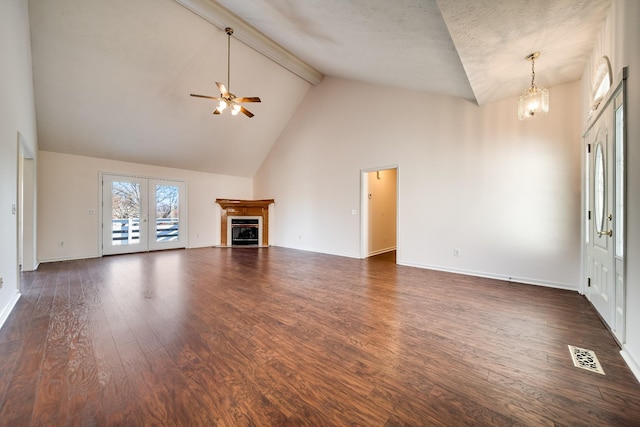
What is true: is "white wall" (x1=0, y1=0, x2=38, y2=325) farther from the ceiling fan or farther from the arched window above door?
the arched window above door

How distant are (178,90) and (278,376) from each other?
226 inches

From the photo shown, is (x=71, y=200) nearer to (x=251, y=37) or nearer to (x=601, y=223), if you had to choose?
(x=251, y=37)

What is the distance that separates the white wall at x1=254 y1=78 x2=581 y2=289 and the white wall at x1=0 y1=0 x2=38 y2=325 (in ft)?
16.7

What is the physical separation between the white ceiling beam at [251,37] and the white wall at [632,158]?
4692 mm

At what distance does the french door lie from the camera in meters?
6.20

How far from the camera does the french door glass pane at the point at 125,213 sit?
628 cm

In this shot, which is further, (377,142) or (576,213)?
(377,142)

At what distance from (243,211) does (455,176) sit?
6106mm

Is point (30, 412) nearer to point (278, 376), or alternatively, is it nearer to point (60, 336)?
point (60, 336)

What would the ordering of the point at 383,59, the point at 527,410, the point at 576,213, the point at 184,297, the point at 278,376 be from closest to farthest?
the point at 527,410
the point at 278,376
the point at 184,297
the point at 576,213
the point at 383,59

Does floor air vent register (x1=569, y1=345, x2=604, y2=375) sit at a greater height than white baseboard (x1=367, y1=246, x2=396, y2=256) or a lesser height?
lesser

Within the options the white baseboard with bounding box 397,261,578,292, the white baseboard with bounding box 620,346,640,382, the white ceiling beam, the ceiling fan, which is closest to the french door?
the ceiling fan

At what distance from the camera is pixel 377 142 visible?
214 inches

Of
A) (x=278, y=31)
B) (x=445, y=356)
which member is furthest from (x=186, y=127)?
(x=445, y=356)
